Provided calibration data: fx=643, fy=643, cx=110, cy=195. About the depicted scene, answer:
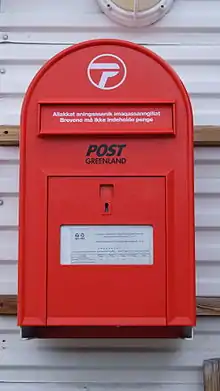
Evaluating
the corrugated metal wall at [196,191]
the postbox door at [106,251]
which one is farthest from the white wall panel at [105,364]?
the postbox door at [106,251]

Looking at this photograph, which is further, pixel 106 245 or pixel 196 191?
pixel 196 191

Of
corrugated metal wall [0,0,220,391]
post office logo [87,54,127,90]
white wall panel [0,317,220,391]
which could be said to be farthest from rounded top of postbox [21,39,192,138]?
white wall panel [0,317,220,391]

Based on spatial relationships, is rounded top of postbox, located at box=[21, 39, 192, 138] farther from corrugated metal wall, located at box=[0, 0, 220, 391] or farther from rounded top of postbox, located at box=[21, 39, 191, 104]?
corrugated metal wall, located at box=[0, 0, 220, 391]

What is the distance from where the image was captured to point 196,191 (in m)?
2.80

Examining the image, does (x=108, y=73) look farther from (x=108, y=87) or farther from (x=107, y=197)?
(x=107, y=197)

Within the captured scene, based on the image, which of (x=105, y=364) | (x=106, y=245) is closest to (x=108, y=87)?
(x=106, y=245)

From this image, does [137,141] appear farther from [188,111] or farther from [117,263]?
[117,263]

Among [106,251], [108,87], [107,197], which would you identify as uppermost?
[108,87]

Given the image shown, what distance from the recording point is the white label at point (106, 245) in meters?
2.42

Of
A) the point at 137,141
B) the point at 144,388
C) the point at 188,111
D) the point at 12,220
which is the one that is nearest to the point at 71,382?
the point at 144,388

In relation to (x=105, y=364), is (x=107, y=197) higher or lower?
higher

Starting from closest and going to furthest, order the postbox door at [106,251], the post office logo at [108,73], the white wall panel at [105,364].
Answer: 1. the postbox door at [106,251]
2. the post office logo at [108,73]
3. the white wall panel at [105,364]

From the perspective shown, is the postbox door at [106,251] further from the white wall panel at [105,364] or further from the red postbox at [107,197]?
the white wall panel at [105,364]

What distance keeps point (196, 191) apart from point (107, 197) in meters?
0.53
